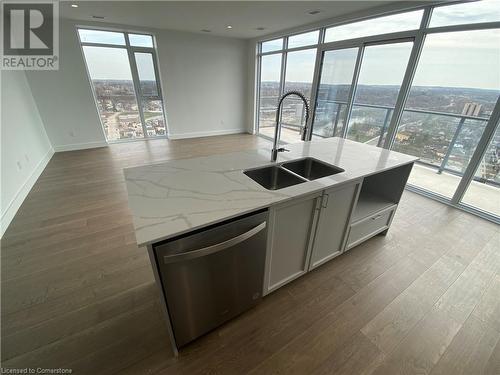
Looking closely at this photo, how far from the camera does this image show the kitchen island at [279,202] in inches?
40.4

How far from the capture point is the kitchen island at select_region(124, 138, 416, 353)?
3.37 feet

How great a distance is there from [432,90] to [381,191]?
1902 mm

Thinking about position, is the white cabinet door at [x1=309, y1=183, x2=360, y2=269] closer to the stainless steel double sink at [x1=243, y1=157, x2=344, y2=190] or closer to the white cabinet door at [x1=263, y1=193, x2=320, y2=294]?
the white cabinet door at [x1=263, y1=193, x2=320, y2=294]

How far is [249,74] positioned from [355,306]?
6362mm

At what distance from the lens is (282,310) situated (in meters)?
1.52

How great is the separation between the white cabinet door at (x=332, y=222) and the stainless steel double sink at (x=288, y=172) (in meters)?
0.21

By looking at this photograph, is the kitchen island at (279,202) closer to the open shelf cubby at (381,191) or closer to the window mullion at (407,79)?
the open shelf cubby at (381,191)

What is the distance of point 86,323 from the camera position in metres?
1.41

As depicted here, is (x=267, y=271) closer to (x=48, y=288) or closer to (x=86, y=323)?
(x=86, y=323)

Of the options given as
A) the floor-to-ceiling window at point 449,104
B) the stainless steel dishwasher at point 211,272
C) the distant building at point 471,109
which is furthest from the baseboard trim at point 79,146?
the distant building at point 471,109

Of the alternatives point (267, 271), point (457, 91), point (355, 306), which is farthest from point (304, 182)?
point (457, 91)

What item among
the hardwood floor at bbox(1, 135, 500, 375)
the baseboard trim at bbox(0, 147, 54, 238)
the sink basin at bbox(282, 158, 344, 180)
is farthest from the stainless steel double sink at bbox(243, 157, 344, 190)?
the baseboard trim at bbox(0, 147, 54, 238)

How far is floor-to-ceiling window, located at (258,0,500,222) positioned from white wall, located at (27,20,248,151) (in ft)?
9.44

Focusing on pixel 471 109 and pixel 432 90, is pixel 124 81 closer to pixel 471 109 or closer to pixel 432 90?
pixel 432 90
